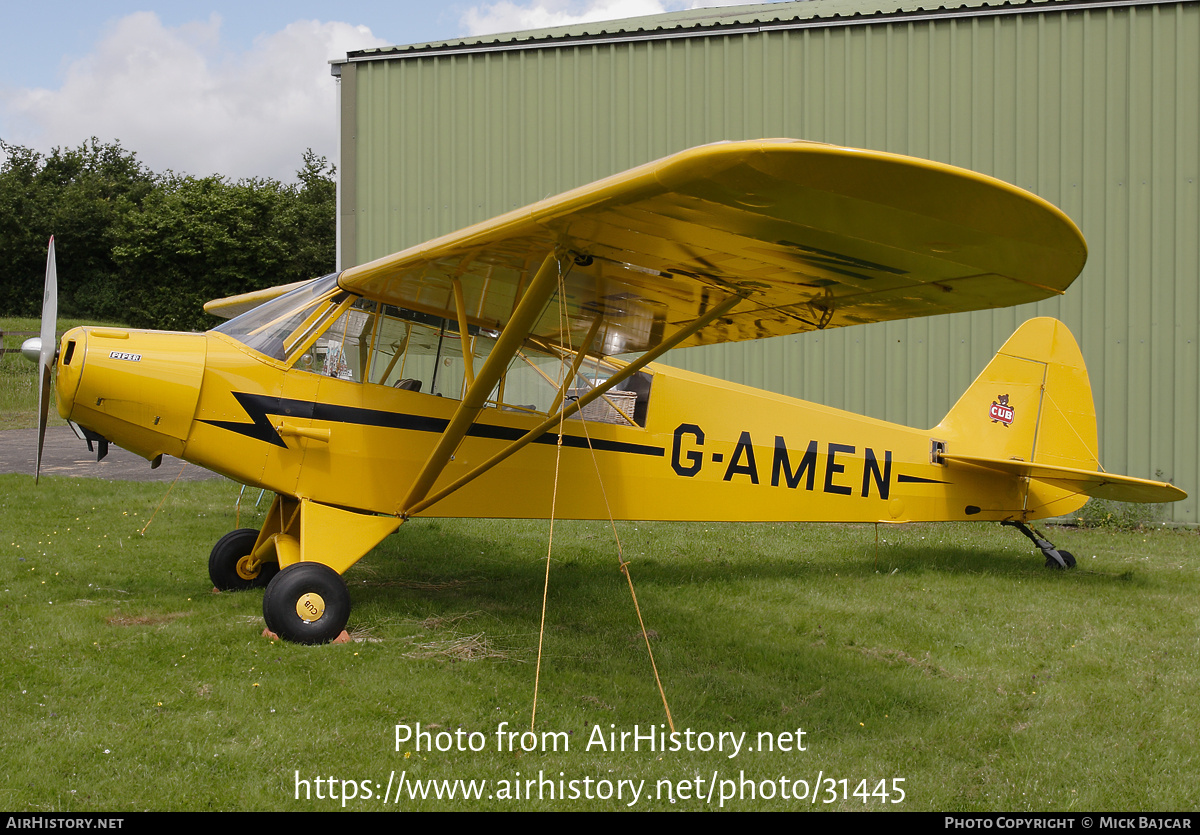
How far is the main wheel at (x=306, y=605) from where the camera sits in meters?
5.37

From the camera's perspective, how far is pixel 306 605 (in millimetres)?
5445

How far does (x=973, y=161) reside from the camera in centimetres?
1150

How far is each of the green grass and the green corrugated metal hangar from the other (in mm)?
3506

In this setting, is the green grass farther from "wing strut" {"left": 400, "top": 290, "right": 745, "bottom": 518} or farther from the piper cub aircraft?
"wing strut" {"left": 400, "top": 290, "right": 745, "bottom": 518}

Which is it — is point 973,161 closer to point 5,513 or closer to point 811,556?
point 811,556

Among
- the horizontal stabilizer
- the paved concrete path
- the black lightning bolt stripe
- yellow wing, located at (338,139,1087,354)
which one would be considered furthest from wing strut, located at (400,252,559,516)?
the paved concrete path

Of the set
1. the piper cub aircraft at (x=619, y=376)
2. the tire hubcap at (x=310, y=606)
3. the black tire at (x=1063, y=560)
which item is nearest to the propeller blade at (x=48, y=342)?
the piper cub aircraft at (x=619, y=376)

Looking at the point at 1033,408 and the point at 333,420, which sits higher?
the point at 1033,408

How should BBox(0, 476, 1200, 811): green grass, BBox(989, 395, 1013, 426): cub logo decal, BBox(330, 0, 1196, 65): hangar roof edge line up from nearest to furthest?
1. BBox(0, 476, 1200, 811): green grass
2. BBox(989, 395, 1013, 426): cub logo decal
3. BBox(330, 0, 1196, 65): hangar roof edge

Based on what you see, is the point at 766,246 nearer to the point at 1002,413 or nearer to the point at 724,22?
the point at 1002,413

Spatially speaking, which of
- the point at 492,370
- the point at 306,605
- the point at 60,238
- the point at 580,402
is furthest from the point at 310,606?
the point at 60,238

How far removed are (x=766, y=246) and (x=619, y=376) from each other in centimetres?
162

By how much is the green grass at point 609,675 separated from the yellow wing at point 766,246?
2259 millimetres

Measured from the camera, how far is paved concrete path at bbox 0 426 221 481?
43.5 ft
